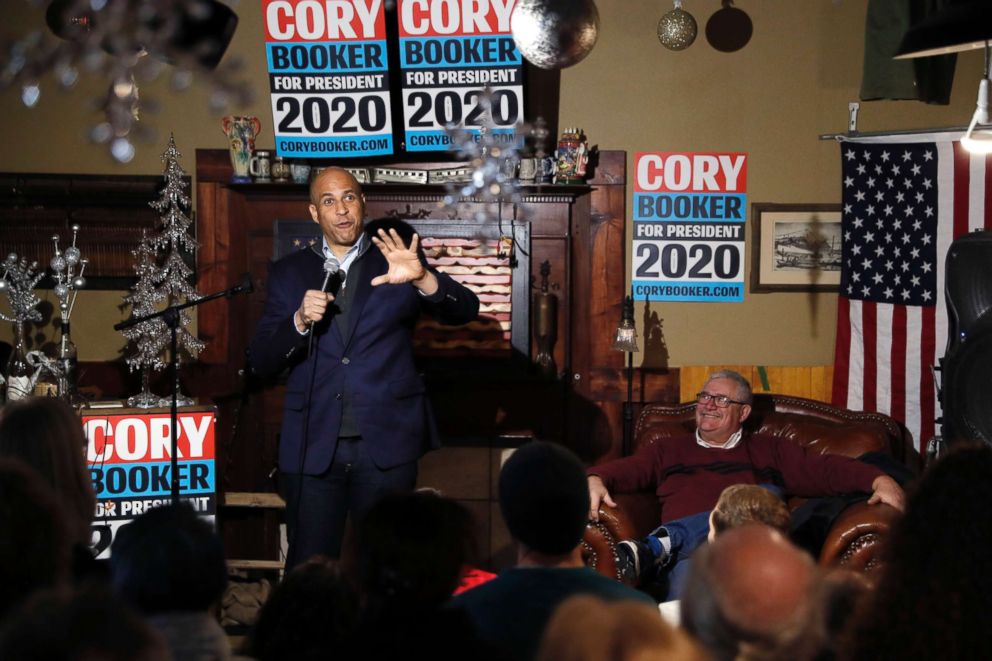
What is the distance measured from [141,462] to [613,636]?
373 centimetres

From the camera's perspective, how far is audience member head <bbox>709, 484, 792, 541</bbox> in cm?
317

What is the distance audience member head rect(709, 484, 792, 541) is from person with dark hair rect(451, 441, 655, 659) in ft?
2.62

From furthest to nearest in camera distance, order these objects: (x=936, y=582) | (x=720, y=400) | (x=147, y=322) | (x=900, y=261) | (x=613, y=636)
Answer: (x=900, y=261) < (x=147, y=322) < (x=720, y=400) < (x=936, y=582) < (x=613, y=636)

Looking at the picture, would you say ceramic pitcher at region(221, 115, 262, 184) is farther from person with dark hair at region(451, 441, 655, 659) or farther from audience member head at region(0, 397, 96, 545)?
person with dark hair at region(451, 441, 655, 659)

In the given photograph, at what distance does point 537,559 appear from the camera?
2420 millimetres

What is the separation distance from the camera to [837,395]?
231 inches

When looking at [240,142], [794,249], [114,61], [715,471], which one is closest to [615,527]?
[715,471]

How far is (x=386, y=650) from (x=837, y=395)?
173 inches

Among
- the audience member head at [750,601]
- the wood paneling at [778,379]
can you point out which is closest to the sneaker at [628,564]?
the wood paneling at [778,379]

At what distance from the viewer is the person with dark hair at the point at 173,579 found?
199 centimetres

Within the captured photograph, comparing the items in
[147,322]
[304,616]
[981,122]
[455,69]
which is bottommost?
[304,616]

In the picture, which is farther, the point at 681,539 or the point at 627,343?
the point at 627,343

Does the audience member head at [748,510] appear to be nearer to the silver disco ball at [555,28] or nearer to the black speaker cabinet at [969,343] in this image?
the black speaker cabinet at [969,343]

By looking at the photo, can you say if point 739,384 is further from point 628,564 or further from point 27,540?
point 27,540
